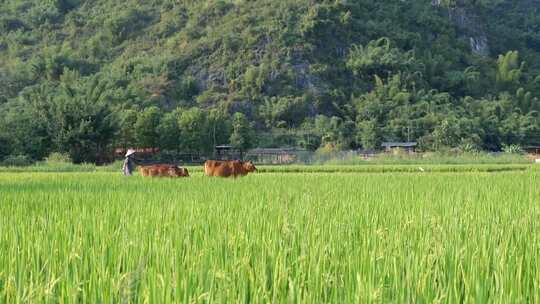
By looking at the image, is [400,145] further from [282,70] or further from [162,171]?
[162,171]

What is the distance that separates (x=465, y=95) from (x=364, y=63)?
1369 centimetres

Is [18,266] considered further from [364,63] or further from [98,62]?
[98,62]

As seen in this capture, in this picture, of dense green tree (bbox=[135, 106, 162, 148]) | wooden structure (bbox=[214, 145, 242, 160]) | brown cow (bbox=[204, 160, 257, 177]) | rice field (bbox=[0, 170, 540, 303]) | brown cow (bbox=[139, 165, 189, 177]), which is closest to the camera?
rice field (bbox=[0, 170, 540, 303])

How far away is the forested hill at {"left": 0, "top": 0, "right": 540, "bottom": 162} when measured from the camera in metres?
59.4

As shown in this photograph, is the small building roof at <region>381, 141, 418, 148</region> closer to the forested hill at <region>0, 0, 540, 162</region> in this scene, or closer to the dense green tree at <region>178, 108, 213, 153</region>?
the forested hill at <region>0, 0, 540, 162</region>

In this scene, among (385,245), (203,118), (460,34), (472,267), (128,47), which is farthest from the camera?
(460,34)

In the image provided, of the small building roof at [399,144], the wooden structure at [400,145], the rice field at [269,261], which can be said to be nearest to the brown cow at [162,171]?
the rice field at [269,261]

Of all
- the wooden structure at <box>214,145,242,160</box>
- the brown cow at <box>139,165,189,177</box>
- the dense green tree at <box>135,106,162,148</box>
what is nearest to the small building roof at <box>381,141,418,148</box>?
the wooden structure at <box>214,145,242,160</box>

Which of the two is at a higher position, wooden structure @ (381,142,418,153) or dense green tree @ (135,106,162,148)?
dense green tree @ (135,106,162,148)

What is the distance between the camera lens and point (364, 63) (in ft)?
253

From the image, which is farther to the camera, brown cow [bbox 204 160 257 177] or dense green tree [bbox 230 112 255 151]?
dense green tree [bbox 230 112 255 151]

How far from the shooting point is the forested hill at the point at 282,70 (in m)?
59.4

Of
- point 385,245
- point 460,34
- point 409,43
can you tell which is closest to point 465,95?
point 409,43

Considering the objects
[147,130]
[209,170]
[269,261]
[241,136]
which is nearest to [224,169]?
[209,170]
